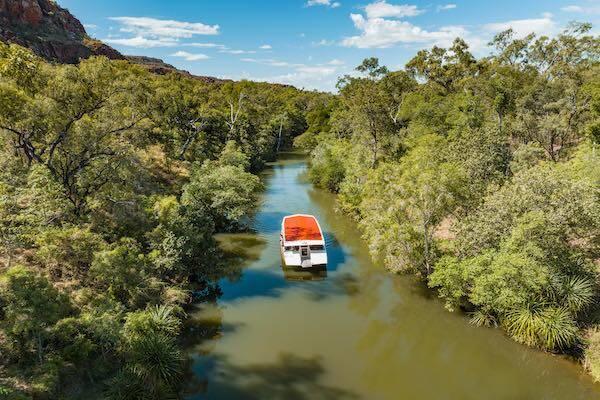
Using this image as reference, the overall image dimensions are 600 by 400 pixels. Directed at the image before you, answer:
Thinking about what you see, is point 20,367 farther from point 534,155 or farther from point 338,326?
point 534,155

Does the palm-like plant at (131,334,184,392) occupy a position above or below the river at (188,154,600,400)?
above

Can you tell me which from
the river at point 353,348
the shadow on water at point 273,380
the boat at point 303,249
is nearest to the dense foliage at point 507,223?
the river at point 353,348

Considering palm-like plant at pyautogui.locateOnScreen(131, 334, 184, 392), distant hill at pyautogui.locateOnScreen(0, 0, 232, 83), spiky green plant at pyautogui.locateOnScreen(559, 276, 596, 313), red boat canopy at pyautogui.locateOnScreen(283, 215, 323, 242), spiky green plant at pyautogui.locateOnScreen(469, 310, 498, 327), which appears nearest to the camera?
palm-like plant at pyautogui.locateOnScreen(131, 334, 184, 392)

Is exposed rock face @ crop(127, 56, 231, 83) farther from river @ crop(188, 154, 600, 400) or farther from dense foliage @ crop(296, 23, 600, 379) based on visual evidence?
river @ crop(188, 154, 600, 400)

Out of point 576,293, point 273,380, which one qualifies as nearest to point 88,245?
point 273,380

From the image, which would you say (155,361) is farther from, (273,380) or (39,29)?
(39,29)

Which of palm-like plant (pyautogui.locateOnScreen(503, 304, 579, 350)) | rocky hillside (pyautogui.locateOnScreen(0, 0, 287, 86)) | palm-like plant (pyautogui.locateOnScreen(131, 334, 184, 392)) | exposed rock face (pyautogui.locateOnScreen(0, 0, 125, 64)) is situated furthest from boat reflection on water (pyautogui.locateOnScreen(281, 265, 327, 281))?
exposed rock face (pyautogui.locateOnScreen(0, 0, 125, 64))

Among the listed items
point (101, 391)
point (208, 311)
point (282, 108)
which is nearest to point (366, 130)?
point (208, 311)
